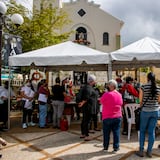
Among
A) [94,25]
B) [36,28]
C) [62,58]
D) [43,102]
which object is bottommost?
[43,102]

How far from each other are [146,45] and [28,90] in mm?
4160

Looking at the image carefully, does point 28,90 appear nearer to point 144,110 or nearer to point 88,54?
point 88,54

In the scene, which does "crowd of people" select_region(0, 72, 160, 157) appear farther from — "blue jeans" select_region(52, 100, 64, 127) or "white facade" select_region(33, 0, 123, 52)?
"white facade" select_region(33, 0, 123, 52)

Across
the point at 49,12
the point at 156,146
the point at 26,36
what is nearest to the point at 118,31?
the point at 49,12

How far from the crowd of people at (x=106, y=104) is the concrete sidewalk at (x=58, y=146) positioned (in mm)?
260

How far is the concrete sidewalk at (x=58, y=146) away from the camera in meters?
5.45

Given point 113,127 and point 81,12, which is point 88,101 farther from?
point 81,12

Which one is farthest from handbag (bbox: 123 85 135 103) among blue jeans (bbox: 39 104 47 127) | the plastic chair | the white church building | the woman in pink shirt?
the white church building

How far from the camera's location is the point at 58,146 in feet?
20.7

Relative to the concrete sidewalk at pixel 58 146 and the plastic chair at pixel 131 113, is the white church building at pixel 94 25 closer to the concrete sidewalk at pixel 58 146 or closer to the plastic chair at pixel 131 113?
the concrete sidewalk at pixel 58 146

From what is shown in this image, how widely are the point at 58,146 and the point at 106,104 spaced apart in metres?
1.74

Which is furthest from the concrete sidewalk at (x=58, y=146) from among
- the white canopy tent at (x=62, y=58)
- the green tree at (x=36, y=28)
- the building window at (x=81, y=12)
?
the building window at (x=81, y=12)

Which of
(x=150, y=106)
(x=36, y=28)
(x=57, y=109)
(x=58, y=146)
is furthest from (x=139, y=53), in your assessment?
(x=36, y=28)

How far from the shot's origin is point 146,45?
320 inches
